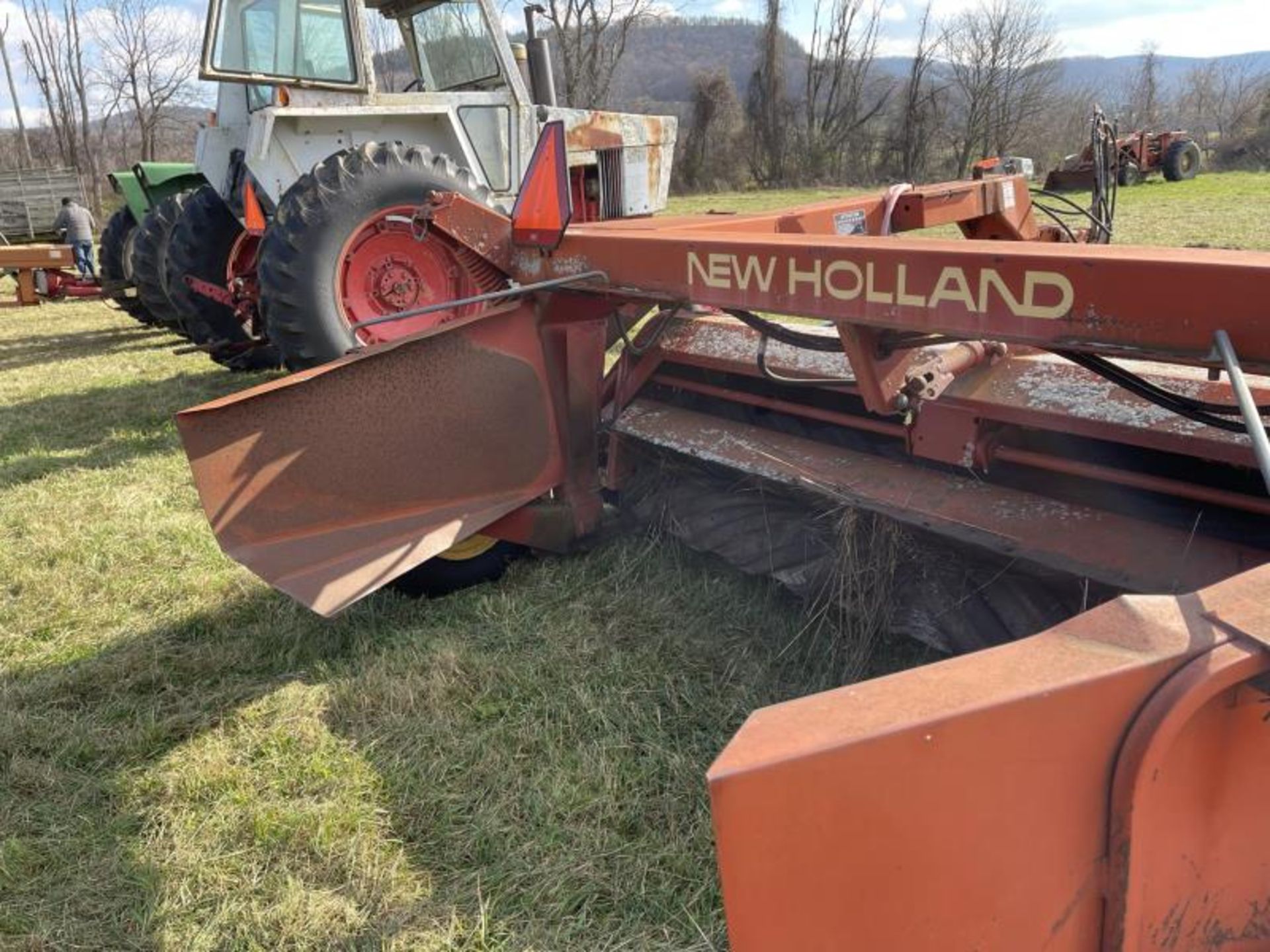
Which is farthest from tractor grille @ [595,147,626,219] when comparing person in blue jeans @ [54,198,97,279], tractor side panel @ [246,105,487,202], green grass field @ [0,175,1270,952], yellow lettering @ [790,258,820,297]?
person in blue jeans @ [54,198,97,279]

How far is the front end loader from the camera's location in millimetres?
1000

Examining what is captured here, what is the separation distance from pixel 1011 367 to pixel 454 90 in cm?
488

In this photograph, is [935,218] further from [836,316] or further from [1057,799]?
[1057,799]

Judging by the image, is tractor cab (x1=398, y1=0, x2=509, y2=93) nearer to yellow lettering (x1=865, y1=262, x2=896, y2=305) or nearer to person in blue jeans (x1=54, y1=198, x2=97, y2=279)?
yellow lettering (x1=865, y1=262, x2=896, y2=305)

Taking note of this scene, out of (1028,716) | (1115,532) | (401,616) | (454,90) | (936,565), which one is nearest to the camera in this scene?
(1028,716)

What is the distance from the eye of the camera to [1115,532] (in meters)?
1.96

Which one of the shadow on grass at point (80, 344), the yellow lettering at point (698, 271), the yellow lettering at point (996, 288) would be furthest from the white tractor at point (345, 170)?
the yellow lettering at point (996, 288)

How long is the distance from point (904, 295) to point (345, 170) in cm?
324

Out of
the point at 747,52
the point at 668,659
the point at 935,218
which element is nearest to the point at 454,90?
the point at 935,218

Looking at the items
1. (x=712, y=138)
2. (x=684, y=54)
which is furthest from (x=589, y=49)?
(x=684, y=54)

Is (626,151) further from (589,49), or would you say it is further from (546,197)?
(589,49)

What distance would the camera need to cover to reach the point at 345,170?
13.9ft

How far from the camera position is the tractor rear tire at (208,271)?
19.6 ft

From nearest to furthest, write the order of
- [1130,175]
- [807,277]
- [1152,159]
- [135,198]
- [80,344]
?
[807,277], [135,198], [80,344], [1130,175], [1152,159]
